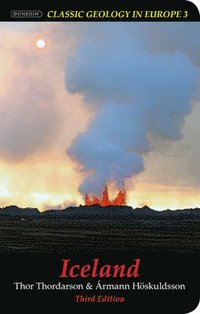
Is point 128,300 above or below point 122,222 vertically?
below

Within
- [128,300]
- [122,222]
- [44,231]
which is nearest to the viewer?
[128,300]

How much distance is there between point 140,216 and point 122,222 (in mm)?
392

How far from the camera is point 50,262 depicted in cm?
658

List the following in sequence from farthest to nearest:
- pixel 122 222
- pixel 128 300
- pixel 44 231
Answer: pixel 122 222 < pixel 44 231 < pixel 128 300
